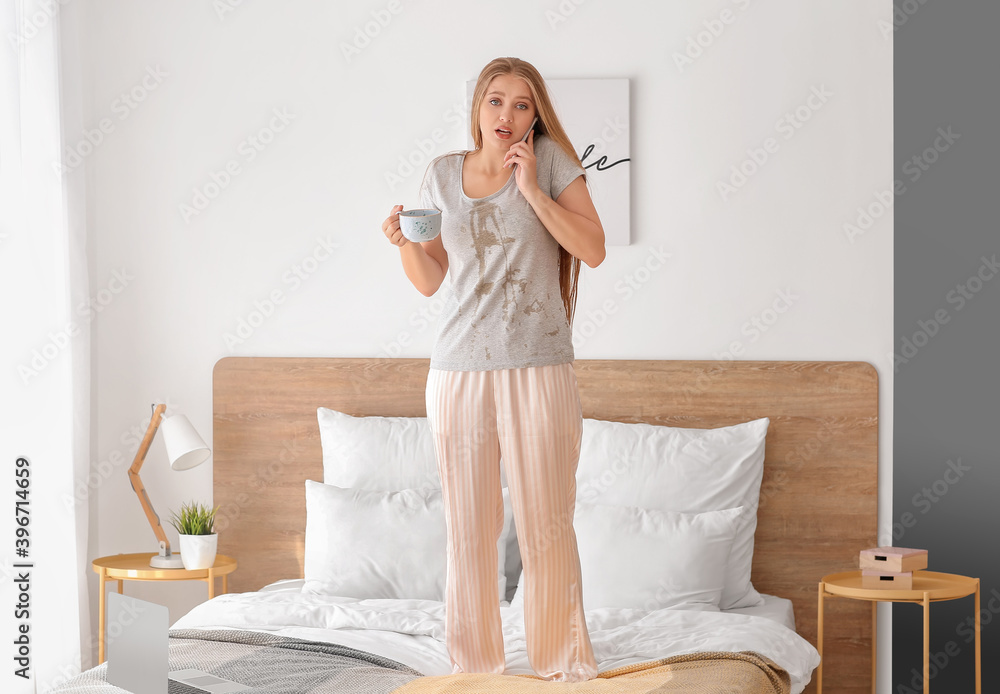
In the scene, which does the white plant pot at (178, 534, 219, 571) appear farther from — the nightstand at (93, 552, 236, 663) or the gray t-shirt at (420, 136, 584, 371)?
the gray t-shirt at (420, 136, 584, 371)

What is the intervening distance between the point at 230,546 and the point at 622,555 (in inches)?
52.2

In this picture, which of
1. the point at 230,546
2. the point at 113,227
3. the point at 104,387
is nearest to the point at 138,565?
the point at 230,546

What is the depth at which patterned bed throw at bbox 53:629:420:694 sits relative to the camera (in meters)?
1.81

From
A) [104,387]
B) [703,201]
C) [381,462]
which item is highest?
[703,201]

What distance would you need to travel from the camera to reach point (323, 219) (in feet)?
10.4

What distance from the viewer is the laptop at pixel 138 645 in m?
1.43

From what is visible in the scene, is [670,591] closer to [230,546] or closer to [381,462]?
[381,462]

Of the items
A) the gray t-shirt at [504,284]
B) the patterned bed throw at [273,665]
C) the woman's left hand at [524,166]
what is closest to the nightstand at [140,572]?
the patterned bed throw at [273,665]

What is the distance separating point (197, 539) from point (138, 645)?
1454mm

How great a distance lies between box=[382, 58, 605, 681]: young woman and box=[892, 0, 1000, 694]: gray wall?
143 centimetres

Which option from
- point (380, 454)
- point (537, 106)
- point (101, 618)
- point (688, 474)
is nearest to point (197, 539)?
point (101, 618)

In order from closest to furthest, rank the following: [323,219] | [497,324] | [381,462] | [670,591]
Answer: [497,324] → [670,591] → [381,462] → [323,219]

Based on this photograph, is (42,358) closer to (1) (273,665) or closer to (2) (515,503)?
(1) (273,665)

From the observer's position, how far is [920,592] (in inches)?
99.1
